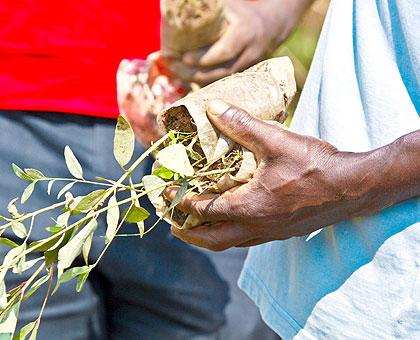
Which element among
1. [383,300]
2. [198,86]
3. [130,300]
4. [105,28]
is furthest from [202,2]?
[130,300]

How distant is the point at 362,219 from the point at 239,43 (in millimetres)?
404

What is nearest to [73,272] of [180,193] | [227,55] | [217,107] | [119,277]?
[180,193]

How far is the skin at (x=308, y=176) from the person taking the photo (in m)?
1.23

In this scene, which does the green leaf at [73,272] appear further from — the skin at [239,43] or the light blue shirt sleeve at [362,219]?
the skin at [239,43]

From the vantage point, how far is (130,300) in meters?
1.86

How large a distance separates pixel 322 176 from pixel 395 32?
204 millimetres

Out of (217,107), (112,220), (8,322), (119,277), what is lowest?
(119,277)

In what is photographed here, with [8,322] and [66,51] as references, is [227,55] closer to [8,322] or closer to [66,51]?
[66,51]

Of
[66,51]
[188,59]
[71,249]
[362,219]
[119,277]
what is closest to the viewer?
[71,249]

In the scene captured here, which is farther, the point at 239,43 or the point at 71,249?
the point at 239,43

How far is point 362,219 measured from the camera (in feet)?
4.25

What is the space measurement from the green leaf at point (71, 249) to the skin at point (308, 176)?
0.17 meters

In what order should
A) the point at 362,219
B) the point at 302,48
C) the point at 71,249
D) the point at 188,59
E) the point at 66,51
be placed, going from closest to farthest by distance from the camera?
the point at 71,249
the point at 362,219
the point at 188,59
the point at 66,51
the point at 302,48

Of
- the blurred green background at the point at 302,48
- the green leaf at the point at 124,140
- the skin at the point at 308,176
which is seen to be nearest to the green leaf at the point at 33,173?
the green leaf at the point at 124,140
